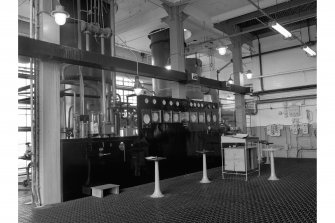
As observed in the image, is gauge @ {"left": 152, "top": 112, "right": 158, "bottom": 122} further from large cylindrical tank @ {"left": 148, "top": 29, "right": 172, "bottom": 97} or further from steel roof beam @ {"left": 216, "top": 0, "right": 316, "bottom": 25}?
steel roof beam @ {"left": 216, "top": 0, "right": 316, "bottom": 25}

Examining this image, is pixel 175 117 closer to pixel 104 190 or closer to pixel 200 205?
pixel 104 190

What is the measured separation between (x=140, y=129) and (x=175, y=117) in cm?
121

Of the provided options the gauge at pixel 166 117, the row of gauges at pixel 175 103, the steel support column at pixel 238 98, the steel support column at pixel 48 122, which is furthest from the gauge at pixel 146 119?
the steel support column at pixel 238 98

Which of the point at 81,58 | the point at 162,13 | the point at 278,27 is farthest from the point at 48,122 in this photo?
the point at 278,27

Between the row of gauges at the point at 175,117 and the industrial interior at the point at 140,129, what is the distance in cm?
3

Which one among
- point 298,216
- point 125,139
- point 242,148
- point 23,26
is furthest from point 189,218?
Answer: point 23,26

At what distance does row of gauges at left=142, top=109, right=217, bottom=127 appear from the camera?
242 inches

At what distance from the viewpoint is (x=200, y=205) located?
13.8ft

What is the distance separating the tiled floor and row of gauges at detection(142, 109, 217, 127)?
4.74 ft

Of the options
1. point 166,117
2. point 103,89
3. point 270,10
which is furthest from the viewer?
point 270,10

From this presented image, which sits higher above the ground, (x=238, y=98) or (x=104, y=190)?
(x=238, y=98)

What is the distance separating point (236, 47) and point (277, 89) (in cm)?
258

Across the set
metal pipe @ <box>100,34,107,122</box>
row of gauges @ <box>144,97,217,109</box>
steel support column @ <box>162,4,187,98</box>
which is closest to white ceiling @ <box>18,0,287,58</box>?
steel support column @ <box>162,4,187,98</box>
